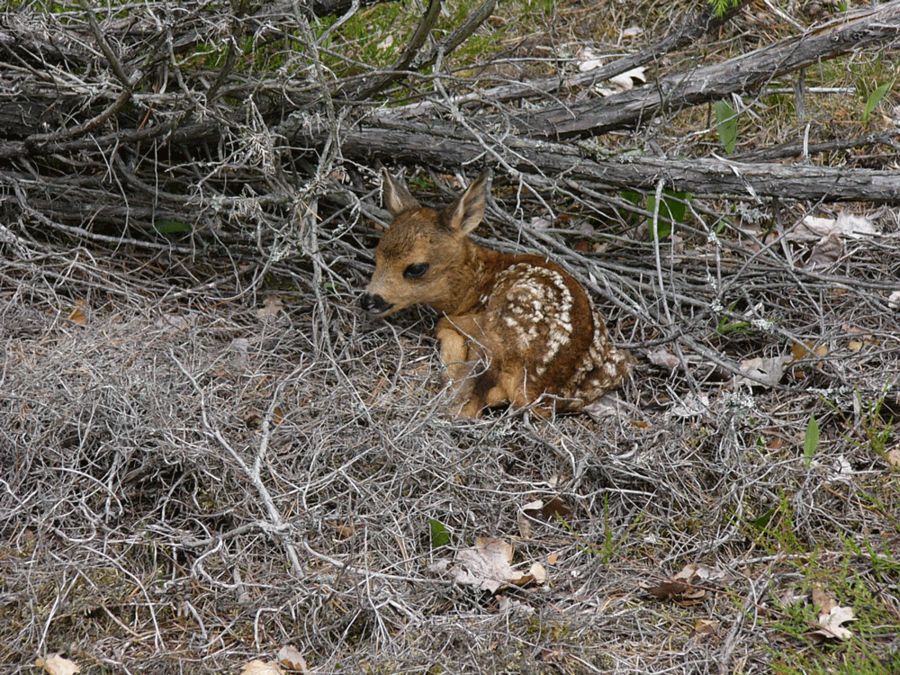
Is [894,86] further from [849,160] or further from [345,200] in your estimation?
[345,200]

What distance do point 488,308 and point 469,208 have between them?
1.71 feet

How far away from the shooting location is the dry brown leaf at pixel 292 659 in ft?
12.2

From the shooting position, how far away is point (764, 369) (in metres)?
5.32

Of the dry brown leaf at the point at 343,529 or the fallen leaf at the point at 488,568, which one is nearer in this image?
the fallen leaf at the point at 488,568

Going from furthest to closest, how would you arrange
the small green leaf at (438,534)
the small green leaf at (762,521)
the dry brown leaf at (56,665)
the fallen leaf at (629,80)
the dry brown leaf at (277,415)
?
the fallen leaf at (629,80) < the dry brown leaf at (277,415) < the small green leaf at (762,521) < the small green leaf at (438,534) < the dry brown leaf at (56,665)

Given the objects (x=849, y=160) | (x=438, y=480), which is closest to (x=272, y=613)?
(x=438, y=480)

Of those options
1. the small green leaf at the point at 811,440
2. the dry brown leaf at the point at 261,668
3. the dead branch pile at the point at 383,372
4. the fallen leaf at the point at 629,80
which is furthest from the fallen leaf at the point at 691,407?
the fallen leaf at the point at 629,80

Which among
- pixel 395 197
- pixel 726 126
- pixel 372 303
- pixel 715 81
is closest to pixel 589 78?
pixel 715 81

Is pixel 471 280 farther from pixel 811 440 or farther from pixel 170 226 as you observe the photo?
pixel 811 440

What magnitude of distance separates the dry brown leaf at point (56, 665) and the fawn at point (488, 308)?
202cm

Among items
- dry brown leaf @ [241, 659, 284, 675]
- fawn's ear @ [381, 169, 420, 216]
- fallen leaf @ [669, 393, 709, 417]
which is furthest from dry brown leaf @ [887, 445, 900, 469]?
dry brown leaf @ [241, 659, 284, 675]

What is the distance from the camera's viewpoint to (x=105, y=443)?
4.36 metres

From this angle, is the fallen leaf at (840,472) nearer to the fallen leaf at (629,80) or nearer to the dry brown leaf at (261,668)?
the dry brown leaf at (261,668)

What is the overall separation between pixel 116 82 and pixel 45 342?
1.32 metres
